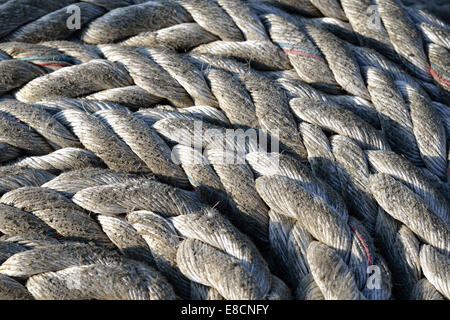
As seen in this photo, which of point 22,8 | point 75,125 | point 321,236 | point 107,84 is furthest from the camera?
point 22,8

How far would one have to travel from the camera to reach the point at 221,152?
164 cm

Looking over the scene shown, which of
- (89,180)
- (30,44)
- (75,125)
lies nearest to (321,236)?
(89,180)

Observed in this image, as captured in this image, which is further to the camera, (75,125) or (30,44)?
(30,44)

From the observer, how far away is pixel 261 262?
148 cm

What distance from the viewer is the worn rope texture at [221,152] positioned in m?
1.47

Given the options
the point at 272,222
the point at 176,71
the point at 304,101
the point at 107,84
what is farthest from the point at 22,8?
the point at 272,222

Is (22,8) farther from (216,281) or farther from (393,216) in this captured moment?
(393,216)

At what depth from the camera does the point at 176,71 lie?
1.80m

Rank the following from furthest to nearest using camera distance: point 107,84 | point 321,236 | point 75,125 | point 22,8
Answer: point 22,8
point 107,84
point 75,125
point 321,236

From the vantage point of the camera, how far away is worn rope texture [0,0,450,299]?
147 cm

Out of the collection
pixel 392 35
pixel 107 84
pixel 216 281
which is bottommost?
pixel 216 281

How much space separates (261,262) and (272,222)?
5.3 inches

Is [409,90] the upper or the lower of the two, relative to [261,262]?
upper

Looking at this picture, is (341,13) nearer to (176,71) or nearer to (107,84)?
(176,71)
